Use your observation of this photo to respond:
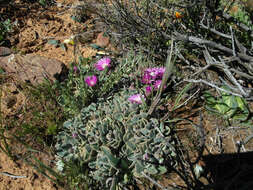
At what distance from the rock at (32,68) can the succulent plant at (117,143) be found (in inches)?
27.3

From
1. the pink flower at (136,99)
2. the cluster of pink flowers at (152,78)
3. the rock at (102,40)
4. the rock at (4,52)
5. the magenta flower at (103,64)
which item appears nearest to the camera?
the pink flower at (136,99)

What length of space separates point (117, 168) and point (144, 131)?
0.38 m

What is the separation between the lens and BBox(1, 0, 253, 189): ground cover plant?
1.79 meters

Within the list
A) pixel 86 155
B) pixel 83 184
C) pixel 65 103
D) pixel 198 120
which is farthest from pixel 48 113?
pixel 198 120

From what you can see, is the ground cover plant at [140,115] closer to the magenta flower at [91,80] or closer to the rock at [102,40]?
the magenta flower at [91,80]

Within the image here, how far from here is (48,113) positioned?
209cm

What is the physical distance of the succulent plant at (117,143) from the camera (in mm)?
1764

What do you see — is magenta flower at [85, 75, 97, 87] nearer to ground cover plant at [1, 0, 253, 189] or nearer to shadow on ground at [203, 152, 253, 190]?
ground cover plant at [1, 0, 253, 189]

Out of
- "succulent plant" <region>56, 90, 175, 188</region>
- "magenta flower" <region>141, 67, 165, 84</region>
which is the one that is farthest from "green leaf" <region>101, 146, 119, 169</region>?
"magenta flower" <region>141, 67, 165, 84</region>

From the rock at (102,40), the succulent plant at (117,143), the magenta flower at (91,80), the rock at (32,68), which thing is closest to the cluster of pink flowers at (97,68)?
the magenta flower at (91,80)

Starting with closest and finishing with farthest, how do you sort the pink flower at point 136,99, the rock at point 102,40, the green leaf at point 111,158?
the green leaf at point 111,158
the pink flower at point 136,99
the rock at point 102,40

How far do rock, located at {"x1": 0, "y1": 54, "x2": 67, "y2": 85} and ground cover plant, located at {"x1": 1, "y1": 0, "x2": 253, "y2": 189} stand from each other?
218 mm

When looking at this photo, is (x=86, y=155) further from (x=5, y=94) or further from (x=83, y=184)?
(x=5, y=94)

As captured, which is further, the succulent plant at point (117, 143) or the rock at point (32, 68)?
the rock at point (32, 68)
